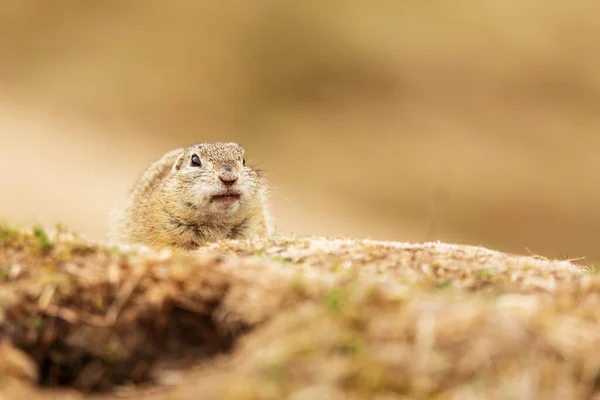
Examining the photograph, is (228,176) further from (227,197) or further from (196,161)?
(196,161)

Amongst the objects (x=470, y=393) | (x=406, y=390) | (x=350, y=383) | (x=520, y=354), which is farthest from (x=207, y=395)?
(x=520, y=354)

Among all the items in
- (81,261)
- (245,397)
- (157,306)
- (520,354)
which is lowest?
(245,397)

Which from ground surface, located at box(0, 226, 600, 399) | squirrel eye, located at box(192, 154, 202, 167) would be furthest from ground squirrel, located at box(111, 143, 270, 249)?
ground surface, located at box(0, 226, 600, 399)

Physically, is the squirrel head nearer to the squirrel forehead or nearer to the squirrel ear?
the squirrel forehead

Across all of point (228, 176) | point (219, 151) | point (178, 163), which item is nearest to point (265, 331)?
point (228, 176)

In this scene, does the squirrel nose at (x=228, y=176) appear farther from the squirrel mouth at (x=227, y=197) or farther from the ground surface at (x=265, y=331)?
the ground surface at (x=265, y=331)

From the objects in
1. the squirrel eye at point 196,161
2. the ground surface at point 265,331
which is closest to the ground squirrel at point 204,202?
the squirrel eye at point 196,161

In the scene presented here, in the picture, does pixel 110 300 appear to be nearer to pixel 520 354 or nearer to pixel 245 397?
pixel 245 397
